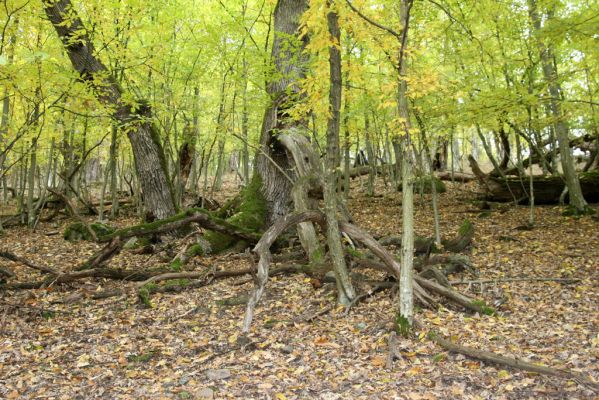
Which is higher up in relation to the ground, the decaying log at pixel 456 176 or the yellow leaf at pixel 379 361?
the decaying log at pixel 456 176

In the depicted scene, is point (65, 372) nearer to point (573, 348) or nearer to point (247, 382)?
point (247, 382)

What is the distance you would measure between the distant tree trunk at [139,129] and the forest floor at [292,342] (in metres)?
2.55

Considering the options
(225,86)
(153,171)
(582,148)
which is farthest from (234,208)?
(582,148)

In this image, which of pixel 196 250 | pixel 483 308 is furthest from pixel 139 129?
pixel 483 308

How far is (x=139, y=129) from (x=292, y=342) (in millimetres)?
6342

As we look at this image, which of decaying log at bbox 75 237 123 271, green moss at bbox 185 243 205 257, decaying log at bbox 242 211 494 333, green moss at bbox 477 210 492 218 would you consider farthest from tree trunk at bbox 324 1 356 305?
green moss at bbox 477 210 492 218

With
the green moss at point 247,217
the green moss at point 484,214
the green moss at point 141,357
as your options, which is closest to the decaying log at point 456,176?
the green moss at point 484,214

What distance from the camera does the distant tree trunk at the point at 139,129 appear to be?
8.58 m

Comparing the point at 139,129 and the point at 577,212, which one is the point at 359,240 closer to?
the point at 139,129

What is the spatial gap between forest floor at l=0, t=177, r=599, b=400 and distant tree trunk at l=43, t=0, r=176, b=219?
2551 millimetres

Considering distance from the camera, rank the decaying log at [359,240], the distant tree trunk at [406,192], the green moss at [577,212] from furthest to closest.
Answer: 1. the green moss at [577,212]
2. the decaying log at [359,240]
3. the distant tree trunk at [406,192]

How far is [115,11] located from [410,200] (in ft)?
24.5

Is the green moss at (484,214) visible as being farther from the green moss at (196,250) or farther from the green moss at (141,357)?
the green moss at (141,357)

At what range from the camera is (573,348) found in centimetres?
454
